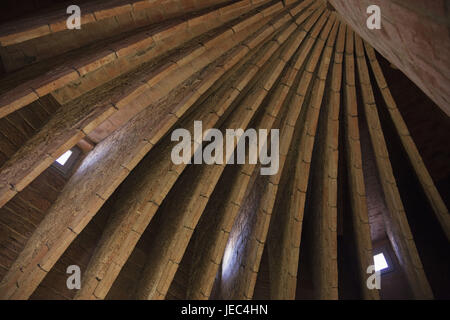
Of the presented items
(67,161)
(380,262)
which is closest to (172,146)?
(67,161)

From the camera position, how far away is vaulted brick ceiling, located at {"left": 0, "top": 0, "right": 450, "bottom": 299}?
170 inches

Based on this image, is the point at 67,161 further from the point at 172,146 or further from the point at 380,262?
the point at 380,262

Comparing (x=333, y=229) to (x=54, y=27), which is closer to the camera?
(x=54, y=27)

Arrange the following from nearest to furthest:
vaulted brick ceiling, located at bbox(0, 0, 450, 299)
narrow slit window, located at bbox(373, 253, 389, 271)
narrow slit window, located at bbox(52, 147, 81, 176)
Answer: vaulted brick ceiling, located at bbox(0, 0, 450, 299), narrow slit window, located at bbox(52, 147, 81, 176), narrow slit window, located at bbox(373, 253, 389, 271)

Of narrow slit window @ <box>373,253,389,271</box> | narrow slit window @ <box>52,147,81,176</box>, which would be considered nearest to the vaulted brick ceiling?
narrow slit window @ <box>52,147,81,176</box>

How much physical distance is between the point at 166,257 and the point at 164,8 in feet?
10.2

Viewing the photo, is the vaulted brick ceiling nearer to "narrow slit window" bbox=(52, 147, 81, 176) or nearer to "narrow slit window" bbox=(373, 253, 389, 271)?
"narrow slit window" bbox=(52, 147, 81, 176)

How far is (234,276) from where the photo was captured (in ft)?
18.5

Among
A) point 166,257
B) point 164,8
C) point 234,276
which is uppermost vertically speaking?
point 164,8

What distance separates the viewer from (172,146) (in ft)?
17.7

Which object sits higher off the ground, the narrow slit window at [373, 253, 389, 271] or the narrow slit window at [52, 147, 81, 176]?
the narrow slit window at [373, 253, 389, 271]

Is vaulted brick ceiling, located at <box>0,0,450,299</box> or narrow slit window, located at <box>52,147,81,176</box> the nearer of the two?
vaulted brick ceiling, located at <box>0,0,450,299</box>
